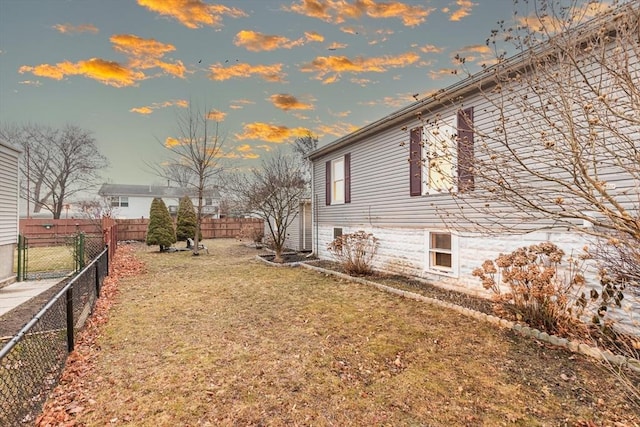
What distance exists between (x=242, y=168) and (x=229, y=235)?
8.49 meters

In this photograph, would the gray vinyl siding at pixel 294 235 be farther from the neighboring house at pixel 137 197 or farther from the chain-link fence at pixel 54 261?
the neighboring house at pixel 137 197

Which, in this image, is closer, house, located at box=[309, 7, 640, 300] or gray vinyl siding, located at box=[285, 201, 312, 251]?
house, located at box=[309, 7, 640, 300]

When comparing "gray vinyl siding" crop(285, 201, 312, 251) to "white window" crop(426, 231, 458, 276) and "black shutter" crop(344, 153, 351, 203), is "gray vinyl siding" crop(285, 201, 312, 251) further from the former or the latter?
"white window" crop(426, 231, 458, 276)

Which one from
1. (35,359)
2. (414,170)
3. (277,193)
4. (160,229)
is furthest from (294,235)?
(35,359)

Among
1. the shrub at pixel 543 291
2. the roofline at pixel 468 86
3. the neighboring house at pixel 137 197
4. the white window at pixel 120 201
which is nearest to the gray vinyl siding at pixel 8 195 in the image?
the roofline at pixel 468 86

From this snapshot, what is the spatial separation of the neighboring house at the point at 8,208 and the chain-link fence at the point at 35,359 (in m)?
5.88

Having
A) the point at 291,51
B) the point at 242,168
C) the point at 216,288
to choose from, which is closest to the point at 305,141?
the point at 242,168

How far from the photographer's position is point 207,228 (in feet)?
79.9

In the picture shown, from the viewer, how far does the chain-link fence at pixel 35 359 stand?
2.47m

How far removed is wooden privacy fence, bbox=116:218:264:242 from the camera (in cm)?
2136

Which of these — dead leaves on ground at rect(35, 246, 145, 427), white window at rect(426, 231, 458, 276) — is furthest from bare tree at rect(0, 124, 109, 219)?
white window at rect(426, 231, 458, 276)

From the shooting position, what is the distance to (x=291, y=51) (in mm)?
11914

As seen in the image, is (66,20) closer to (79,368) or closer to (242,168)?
(242,168)

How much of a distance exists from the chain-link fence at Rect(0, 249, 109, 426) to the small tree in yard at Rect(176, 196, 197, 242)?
1394 cm
